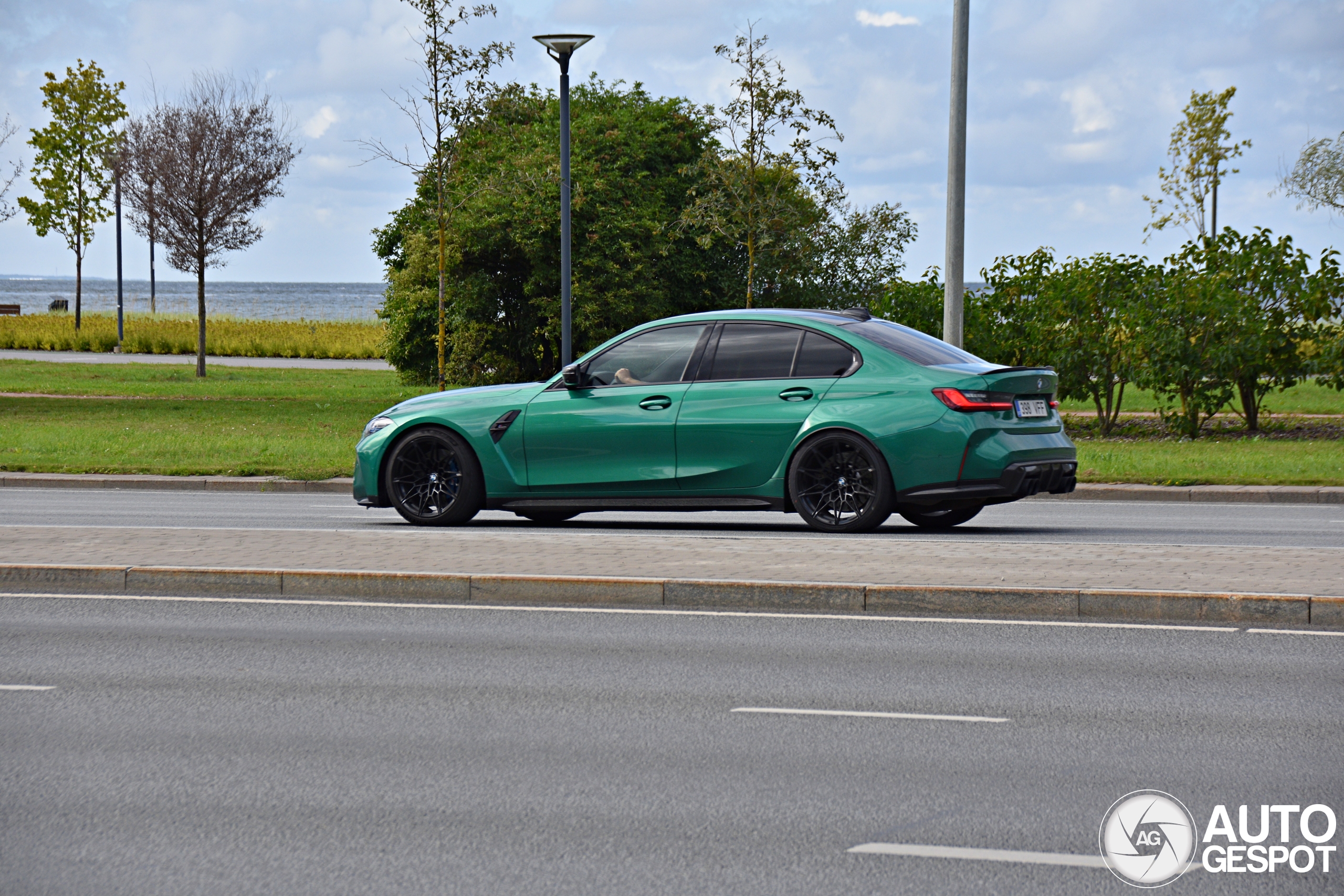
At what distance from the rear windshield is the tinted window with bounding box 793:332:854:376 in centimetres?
18

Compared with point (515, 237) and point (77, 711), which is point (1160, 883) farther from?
point (515, 237)

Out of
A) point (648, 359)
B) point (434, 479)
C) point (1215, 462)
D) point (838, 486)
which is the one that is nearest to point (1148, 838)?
point (838, 486)

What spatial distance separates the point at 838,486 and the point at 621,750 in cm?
548

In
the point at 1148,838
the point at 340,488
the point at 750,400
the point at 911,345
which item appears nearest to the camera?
the point at 1148,838

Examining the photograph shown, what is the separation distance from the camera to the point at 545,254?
3203 centimetres

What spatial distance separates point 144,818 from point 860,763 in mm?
2298

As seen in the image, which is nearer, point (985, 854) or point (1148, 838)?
point (985, 854)

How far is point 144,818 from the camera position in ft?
14.6

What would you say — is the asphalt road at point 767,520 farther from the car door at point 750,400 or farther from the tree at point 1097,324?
the tree at point 1097,324

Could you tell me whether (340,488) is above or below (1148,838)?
above

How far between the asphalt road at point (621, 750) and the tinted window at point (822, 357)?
3229mm

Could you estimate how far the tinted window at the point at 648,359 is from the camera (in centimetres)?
1098

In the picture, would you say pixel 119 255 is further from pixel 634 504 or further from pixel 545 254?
pixel 634 504

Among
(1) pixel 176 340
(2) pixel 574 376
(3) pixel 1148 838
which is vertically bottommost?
(3) pixel 1148 838
